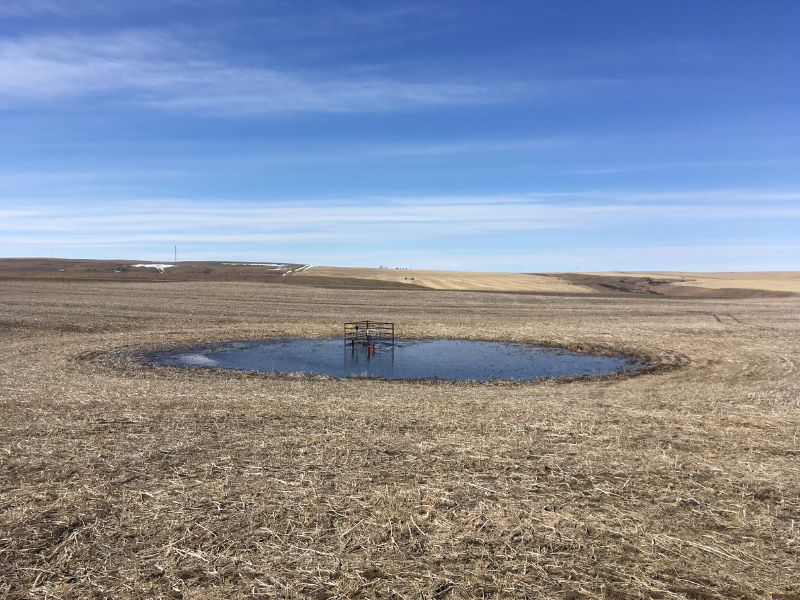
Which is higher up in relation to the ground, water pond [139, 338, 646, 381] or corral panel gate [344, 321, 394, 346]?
corral panel gate [344, 321, 394, 346]

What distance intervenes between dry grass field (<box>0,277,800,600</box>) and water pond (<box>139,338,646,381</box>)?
10.4ft

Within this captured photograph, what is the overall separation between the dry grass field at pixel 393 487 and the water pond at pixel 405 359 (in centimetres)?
316

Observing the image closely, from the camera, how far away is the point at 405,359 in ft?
92.5

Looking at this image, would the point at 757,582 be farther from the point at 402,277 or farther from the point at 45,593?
the point at 402,277

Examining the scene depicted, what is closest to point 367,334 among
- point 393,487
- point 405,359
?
point 405,359

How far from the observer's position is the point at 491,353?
30.2 meters

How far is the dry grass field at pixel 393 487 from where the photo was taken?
22.2 ft

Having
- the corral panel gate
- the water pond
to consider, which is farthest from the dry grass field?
the corral panel gate

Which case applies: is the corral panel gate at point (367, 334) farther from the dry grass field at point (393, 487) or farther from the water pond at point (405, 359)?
the dry grass field at point (393, 487)

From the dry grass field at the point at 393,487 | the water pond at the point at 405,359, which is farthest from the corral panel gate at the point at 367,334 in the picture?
the dry grass field at the point at 393,487

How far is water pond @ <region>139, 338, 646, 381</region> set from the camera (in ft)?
80.0

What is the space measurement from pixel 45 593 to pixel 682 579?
313 inches

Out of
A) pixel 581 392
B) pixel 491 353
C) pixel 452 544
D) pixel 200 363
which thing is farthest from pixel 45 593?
pixel 491 353

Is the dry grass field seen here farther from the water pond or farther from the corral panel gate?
the corral panel gate
